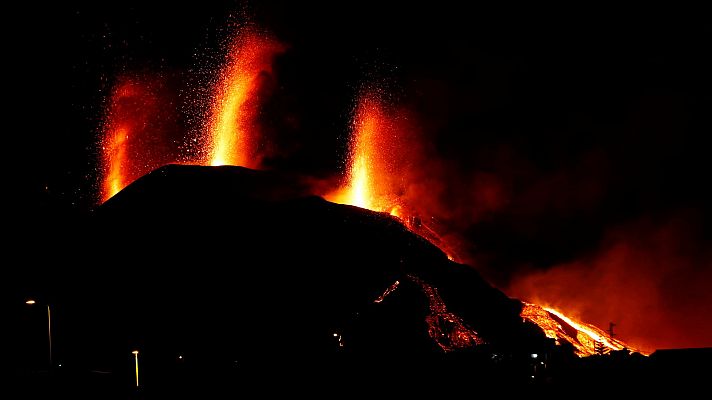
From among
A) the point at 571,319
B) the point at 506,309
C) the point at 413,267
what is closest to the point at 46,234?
the point at 413,267

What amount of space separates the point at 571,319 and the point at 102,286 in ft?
143

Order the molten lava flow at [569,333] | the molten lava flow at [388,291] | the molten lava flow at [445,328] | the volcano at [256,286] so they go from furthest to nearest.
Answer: the molten lava flow at [569,333]
the molten lava flow at [388,291]
the molten lava flow at [445,328]
the volcano at [256,286]

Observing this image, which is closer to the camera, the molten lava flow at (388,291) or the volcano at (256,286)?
the volcano at (256,286)

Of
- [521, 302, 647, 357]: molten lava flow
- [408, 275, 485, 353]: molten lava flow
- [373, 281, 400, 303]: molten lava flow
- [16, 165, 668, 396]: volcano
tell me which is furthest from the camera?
[521, 302, 647, 357]: molten lava flow

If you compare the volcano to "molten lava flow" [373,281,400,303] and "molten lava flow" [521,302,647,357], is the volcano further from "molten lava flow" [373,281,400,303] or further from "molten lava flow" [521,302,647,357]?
"molten lava flow" [521,302,647,357]

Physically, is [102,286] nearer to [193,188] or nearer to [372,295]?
[193,188]

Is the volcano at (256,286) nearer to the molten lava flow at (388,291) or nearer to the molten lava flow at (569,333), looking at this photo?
the molten lava flow at (388,291)

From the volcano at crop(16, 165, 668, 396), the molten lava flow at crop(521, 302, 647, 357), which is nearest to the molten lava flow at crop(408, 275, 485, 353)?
the volcano at crop(16, 165, 668, 396)

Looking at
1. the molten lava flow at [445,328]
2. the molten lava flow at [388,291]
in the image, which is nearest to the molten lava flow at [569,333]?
the molten lava flow at [445,328]

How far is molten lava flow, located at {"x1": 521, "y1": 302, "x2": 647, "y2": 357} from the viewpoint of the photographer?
4538 centimetres

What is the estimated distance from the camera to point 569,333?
4900 cm

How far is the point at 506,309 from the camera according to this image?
46.7m

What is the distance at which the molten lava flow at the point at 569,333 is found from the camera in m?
45.4

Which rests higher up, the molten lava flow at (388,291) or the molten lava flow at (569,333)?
the molten lava flow at (388,291)
